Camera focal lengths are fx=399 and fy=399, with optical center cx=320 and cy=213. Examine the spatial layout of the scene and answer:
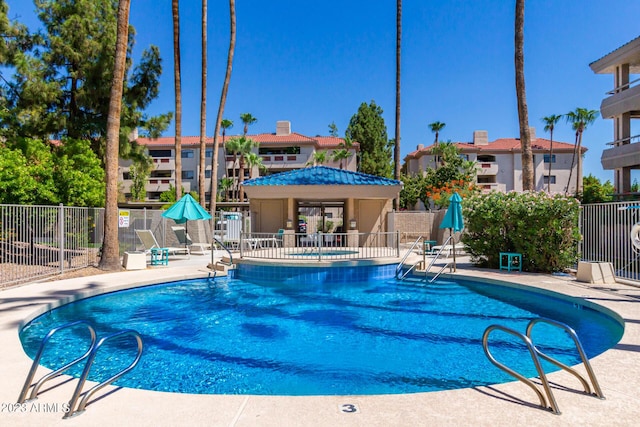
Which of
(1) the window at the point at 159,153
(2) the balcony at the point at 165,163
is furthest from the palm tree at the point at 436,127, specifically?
(1) the window at the point at 159,153

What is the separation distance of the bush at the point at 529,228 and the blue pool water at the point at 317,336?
237 centimetres

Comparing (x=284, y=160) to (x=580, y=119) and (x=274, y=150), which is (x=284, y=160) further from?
(x=580, y=119)

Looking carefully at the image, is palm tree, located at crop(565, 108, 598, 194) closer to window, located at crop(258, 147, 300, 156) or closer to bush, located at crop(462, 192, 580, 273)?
window, located at crop(258, 147, 300, 156)

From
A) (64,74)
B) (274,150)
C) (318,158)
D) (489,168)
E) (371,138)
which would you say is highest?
(371,138)

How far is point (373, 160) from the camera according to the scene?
47094 mm

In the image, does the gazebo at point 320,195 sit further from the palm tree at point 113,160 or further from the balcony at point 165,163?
the balcony at point 165,163

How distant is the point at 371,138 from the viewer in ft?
155

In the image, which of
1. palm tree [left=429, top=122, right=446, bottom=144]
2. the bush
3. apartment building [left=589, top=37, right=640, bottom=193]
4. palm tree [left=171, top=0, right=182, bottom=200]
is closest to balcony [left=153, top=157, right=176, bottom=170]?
palm tree [left=171, top=0, right=182, bottom=200]

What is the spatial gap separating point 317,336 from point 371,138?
138ft

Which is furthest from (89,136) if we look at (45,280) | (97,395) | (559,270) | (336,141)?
(336,141)

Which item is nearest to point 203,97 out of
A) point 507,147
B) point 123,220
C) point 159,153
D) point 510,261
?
A: point 123,220

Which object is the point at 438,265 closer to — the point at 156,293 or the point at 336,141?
the point at 156,293

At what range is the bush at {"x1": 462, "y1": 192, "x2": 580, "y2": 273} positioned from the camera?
12.1 meters

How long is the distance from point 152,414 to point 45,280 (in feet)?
32.8
